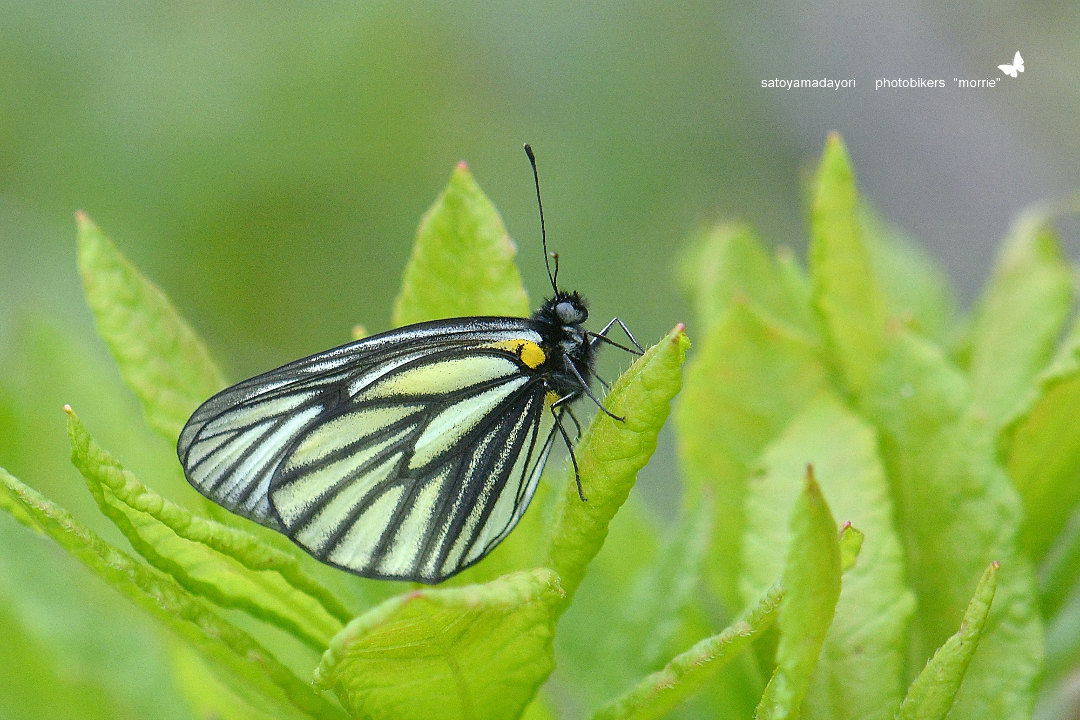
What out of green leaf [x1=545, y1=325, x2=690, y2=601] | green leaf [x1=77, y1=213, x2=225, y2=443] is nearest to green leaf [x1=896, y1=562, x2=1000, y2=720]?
green leaf [x1=545, y1=325, x2=690, y2=601]

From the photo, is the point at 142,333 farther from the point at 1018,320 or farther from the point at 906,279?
the point at 906,279

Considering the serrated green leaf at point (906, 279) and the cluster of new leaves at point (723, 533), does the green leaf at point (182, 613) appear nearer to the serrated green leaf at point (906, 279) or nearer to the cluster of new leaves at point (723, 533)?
the cluster of new leaves at point (723, 533)

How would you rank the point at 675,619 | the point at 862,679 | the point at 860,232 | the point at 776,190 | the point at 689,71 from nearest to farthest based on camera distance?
the point at 862,679
the point at 675,619
the point at 860,232
the point at 689,71
the point at 776,190

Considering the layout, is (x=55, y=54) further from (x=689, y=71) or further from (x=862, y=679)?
(x=862, y=679)

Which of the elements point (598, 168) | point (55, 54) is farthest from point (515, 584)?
point (598, 168)

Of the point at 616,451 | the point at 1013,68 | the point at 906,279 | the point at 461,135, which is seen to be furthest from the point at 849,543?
the point at 461,135

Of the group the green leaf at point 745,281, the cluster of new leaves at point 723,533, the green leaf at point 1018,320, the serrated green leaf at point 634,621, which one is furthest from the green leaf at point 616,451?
the green leaf at point 1018,320
